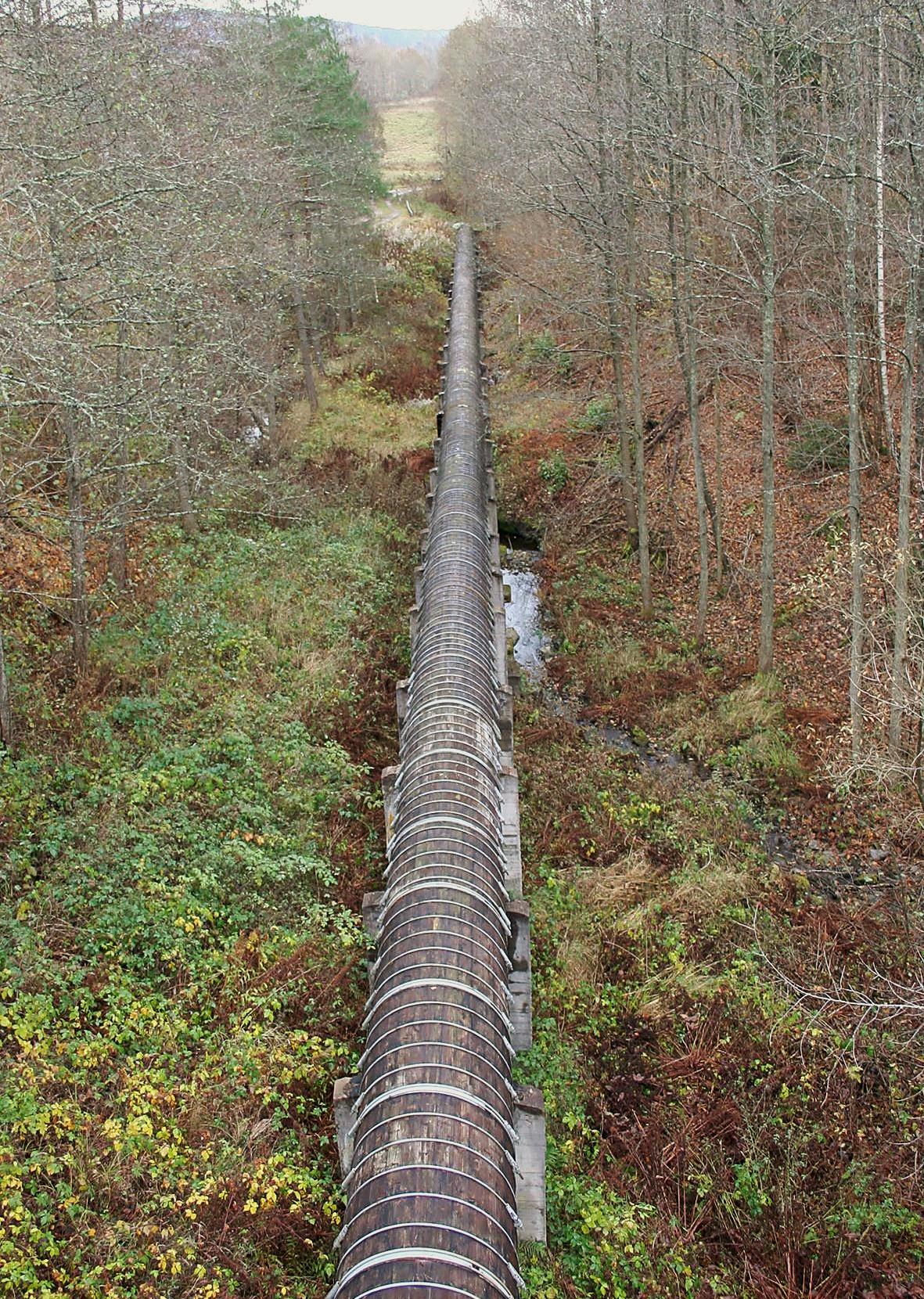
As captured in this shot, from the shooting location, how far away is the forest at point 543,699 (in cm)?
571

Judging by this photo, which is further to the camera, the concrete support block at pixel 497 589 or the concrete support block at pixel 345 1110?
the concrete support block at pixel 497 589

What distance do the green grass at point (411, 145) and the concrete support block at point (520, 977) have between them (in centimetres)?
3765

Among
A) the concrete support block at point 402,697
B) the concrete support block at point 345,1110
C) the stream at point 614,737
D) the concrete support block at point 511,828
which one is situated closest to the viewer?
the concrete support block at point 345,1110

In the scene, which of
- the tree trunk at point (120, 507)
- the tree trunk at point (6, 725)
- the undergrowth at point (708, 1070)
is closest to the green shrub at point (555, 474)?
the tree trunk at point (120, 507)

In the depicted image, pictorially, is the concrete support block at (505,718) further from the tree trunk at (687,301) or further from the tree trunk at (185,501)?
the tree trunk at (185,501)

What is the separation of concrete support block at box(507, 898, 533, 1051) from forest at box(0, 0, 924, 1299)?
294mm

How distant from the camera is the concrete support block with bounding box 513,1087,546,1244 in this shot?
5078 mm

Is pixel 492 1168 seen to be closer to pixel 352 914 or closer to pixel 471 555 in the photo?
pixel 352 914

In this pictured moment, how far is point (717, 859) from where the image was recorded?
358 inches

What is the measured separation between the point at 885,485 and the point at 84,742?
13102 millimetres

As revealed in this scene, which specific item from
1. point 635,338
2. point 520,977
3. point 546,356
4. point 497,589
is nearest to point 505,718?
point 520,977

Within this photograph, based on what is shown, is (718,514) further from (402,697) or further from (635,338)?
(402,697)

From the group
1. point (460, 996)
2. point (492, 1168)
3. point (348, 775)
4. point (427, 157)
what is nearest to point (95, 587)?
point (348, 775)

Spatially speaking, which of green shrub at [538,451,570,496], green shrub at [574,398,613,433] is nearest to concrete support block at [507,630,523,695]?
green shrub at [538,451,570,496]
